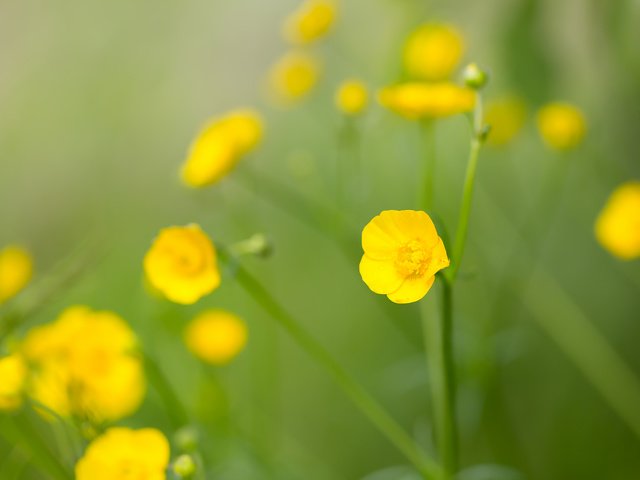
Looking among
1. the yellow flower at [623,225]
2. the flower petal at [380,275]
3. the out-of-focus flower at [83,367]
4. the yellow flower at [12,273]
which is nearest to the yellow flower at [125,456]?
the out-of-focus flower at [83,367]

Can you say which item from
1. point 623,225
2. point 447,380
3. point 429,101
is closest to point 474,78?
point 429,101

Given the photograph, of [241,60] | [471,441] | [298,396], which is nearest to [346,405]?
[298,396]

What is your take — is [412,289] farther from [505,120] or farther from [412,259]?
[505,120]

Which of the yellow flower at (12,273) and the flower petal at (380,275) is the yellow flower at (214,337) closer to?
the yellow flower at (12,273)

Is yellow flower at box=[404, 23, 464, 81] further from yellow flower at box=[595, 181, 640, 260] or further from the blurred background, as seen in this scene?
yellow flower at box=[595, 181, 640, 260]

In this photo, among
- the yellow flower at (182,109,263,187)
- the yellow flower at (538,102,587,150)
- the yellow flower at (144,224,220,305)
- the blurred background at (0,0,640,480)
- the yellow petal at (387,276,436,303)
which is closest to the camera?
the yellow petal at (387,276,436,303)

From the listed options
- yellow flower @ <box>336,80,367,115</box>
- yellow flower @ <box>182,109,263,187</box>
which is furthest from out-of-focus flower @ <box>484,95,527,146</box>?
yellow flower @ <box>182,109,263,187</box>

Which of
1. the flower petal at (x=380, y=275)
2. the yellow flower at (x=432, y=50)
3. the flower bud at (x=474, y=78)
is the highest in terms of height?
the flower bud at (x=474, y=78)
